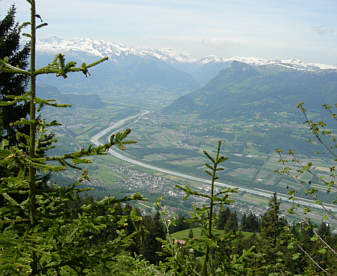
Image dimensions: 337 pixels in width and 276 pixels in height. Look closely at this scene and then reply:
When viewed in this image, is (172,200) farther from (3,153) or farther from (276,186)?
(3,153)

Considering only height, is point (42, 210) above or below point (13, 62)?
below

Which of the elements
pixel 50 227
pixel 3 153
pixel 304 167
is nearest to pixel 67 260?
pixel 50 227

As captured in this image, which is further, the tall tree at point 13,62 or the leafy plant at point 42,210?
the tall tree at point 13,62

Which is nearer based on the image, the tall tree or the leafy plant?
the leafy plant

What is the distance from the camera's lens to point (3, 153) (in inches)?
138

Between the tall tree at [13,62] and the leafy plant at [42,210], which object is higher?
the tall tree at [13,62]

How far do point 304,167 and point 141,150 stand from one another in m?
179

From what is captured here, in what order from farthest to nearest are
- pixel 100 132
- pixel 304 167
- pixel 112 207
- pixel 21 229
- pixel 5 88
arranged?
pixel 100 132, pixel 5 88, pixel 304 167, pixel 112 207, pixel 21 229

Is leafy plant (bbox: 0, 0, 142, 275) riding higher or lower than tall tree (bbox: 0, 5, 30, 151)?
lower

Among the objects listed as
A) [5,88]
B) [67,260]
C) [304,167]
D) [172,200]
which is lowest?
[172,200]

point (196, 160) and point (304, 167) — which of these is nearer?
point (304, 167)

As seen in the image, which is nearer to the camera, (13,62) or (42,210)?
(42,210)

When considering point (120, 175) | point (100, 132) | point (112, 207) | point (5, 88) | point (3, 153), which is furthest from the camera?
point (100, 132)

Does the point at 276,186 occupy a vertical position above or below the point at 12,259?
below
